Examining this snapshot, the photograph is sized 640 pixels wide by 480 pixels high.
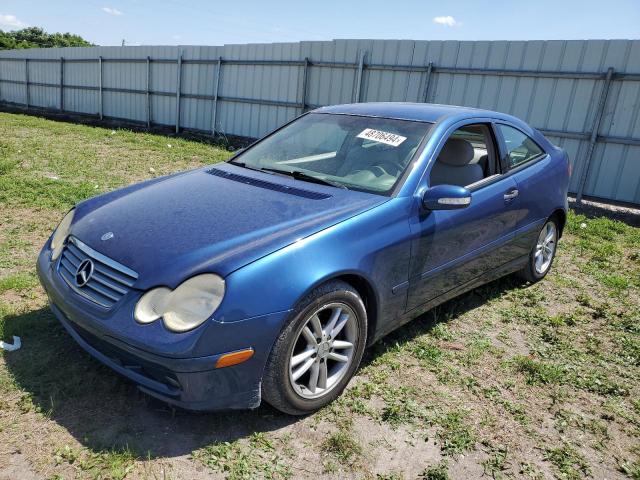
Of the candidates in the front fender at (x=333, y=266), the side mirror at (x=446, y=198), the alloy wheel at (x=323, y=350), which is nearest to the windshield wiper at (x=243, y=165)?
the front fender at (x=333, y=266)

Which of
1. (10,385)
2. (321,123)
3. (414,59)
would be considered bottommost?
(10,385)

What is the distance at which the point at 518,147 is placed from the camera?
13.4ft

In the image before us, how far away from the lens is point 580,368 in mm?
3289

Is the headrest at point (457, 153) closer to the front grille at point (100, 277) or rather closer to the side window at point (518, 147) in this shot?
the side window at point (518, 147)

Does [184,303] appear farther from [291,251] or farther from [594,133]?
[594,133]

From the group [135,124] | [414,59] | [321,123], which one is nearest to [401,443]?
[321,123]

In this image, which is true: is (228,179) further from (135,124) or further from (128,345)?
(135,124)

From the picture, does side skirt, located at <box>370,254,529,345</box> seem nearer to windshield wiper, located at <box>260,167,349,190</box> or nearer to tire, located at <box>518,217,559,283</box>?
tire, located at <box>518,217,559,283</box>

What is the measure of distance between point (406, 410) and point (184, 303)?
1319 millimetres

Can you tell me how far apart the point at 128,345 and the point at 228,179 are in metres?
1.44

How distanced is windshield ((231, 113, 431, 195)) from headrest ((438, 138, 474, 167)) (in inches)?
9.0

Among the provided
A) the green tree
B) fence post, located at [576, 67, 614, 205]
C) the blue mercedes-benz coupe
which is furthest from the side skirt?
the green tree

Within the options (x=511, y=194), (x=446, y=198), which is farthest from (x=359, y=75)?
(x=446, y=198)

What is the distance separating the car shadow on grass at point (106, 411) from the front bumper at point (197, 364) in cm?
23
